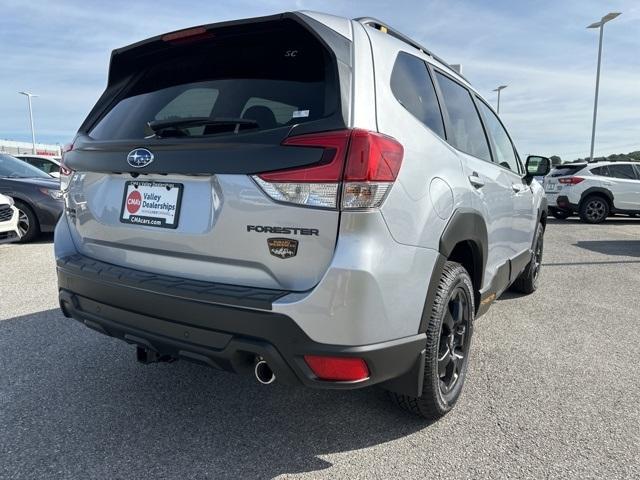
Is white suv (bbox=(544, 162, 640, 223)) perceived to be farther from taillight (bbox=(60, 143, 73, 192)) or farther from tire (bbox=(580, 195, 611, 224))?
taillight (bbox=(60, 143, 73, 192))

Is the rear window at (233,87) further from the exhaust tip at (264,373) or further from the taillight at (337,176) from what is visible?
the exhaust tip at (264,373)

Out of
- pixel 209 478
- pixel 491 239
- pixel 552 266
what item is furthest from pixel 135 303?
pixel 552 266

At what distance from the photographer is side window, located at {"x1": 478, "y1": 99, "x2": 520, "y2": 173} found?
147 inches

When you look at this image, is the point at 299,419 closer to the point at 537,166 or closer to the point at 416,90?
the point at 416,90

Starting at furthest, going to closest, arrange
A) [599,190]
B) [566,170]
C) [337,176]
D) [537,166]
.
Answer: [566,170]
[599,190]
[537,166]
[337,176]

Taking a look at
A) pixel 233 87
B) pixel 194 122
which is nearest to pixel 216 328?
pixel 194 122

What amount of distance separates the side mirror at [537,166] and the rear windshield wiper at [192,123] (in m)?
3.32

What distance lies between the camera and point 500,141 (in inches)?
158

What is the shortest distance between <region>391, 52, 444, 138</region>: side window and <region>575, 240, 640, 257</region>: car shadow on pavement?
22.7 ft

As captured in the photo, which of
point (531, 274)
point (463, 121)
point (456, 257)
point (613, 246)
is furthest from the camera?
point (613, 246)

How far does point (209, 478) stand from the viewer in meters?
2.04

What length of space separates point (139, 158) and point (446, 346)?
1754 mm

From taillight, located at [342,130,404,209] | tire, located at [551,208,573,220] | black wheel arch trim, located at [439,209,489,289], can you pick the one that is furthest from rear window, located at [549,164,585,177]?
taillight, located at [342,130,404,209]

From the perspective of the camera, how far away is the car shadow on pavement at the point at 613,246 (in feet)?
26.8
